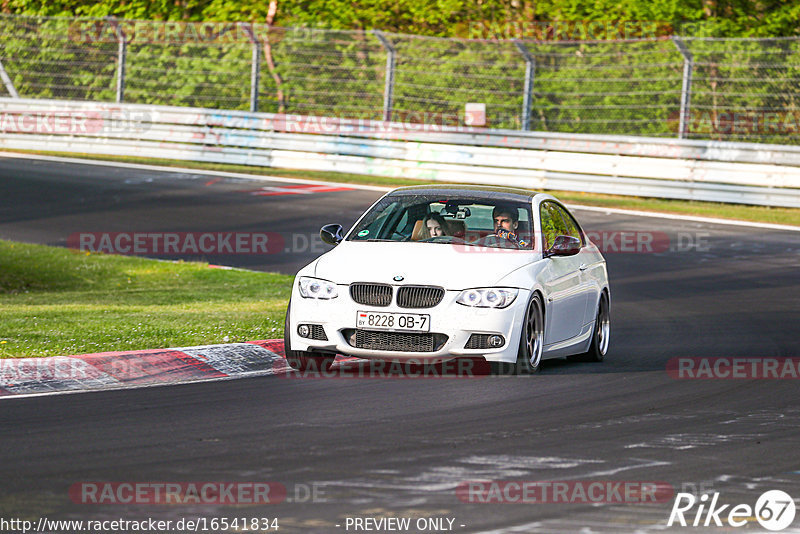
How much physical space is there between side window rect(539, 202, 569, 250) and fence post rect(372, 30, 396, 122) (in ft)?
55.0

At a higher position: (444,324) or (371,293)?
(371,293)

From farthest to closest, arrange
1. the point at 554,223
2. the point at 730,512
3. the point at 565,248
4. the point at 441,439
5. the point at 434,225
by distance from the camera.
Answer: the point at 554,223
the point at 434,225
the point at 565,248
the point at 441,439
the point at 730,512

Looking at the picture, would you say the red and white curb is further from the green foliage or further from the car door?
the green foliage

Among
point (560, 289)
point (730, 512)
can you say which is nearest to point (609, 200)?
point (560, 289)

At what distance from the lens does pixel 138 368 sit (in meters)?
10.2

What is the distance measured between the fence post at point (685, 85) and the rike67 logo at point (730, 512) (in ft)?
66.9

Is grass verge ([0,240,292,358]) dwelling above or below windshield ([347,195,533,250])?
below

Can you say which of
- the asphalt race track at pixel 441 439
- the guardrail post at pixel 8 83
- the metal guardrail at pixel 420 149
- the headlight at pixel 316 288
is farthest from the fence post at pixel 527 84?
the headlight at pixel 316 288

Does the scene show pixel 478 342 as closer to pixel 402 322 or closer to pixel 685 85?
pixel 402 322

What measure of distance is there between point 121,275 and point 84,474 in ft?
37.4

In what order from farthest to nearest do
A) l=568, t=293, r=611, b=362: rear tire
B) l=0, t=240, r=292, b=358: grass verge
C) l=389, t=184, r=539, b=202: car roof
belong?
l=568, t=293, r=611, b=362: rear tire < l=389, t=184, r=539, b=202: car roof < l=0, t=240, r=292, b=358: grass verge

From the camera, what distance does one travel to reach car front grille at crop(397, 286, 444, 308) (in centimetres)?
995

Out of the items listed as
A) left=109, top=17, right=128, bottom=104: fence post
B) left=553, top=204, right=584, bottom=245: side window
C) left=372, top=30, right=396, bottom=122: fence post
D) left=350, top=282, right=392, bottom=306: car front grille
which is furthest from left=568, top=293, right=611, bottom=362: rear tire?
left=109, top=17, right=128, bottom=104: fence post

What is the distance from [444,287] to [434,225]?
1270 millimetres
